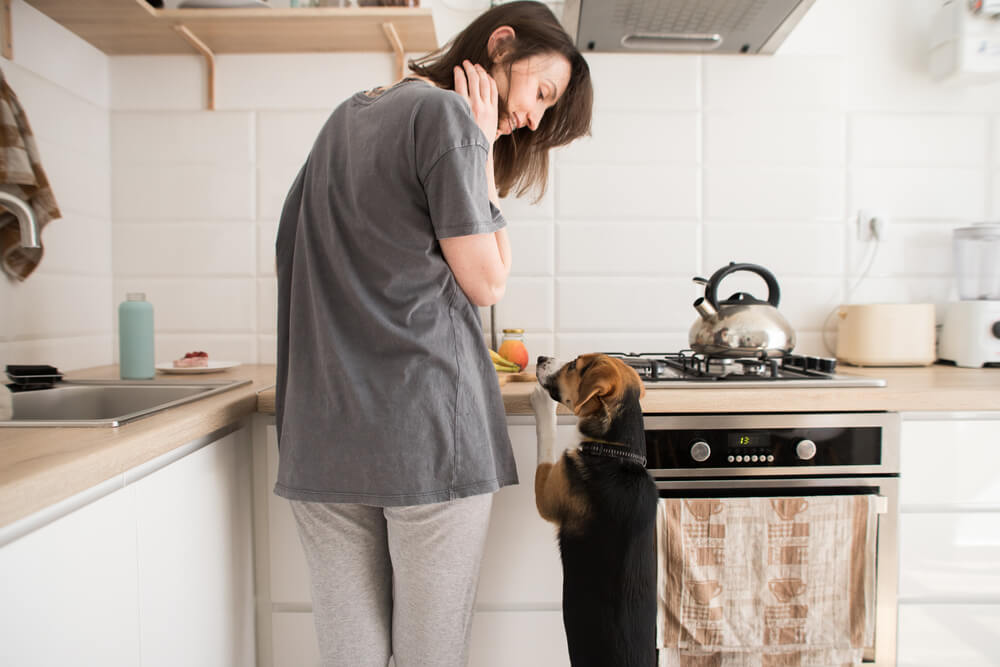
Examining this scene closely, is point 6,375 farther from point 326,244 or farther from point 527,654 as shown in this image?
point 527,654

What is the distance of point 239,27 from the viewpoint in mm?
1654

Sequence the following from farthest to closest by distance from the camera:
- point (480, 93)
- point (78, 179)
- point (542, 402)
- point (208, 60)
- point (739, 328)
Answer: point (208, 60), point (78, 179), point (739, 328), point (542, 402), point (480, 93)

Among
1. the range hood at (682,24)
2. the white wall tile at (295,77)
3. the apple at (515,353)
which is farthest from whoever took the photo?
the white wall tile at (295,77)

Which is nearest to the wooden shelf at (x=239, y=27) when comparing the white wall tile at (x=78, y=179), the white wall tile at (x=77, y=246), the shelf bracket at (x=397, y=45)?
the shelf bracket at (x=397, y=45)

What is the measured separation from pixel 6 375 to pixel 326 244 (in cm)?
89

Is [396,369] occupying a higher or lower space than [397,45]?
lower

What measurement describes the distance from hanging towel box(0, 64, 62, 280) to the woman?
2.42ft

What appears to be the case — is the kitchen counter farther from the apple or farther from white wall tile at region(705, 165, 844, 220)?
white wall tile at region(705, 165, 844, 220)

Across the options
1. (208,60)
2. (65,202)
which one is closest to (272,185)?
(208,60)

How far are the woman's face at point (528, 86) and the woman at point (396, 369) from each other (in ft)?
0.24

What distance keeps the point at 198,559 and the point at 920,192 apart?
2115 millimetres

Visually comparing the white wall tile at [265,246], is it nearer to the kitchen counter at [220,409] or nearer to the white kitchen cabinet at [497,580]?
the kitchen counter at [220,409]

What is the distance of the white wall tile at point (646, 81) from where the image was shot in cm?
182

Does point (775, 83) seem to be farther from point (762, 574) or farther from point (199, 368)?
point (199, 368)
